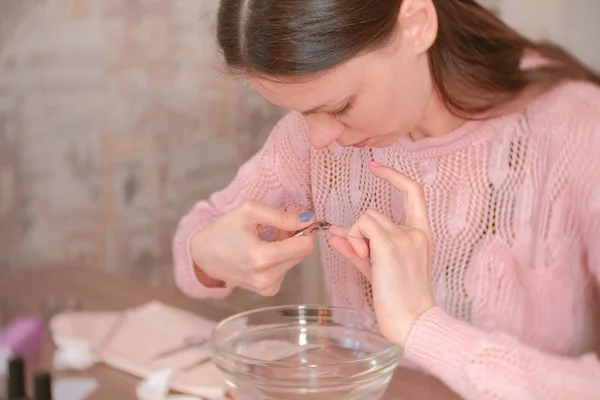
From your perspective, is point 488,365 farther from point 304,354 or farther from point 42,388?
point 42,388

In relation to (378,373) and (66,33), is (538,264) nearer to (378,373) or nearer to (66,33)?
(378,373)

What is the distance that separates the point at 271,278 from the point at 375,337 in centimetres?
10

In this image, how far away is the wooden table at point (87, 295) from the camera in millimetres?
629

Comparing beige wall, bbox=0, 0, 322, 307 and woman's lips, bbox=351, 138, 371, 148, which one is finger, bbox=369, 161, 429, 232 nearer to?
woman's lips, bbox=351, 138, 371, 148

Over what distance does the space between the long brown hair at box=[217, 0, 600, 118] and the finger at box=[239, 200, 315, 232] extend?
0.38 ft

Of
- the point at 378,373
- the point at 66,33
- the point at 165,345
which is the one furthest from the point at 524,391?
the point at 66,33

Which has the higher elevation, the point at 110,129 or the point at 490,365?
the point at 110,129

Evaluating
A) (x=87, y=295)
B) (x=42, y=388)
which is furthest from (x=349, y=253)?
(x=87, y=295)

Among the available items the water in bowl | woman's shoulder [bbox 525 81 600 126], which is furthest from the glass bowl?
→ woman's shoulder [bbox 525 81 600 126]

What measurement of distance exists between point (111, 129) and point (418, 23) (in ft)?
1.27

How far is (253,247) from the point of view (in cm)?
60

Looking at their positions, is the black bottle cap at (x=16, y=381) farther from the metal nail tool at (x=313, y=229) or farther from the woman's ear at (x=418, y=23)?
the woman's ear at (x=418, y=23)

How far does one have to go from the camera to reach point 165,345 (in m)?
0.67

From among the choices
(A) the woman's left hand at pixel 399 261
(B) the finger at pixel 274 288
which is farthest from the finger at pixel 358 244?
(B) the finger at pixel 274 288
